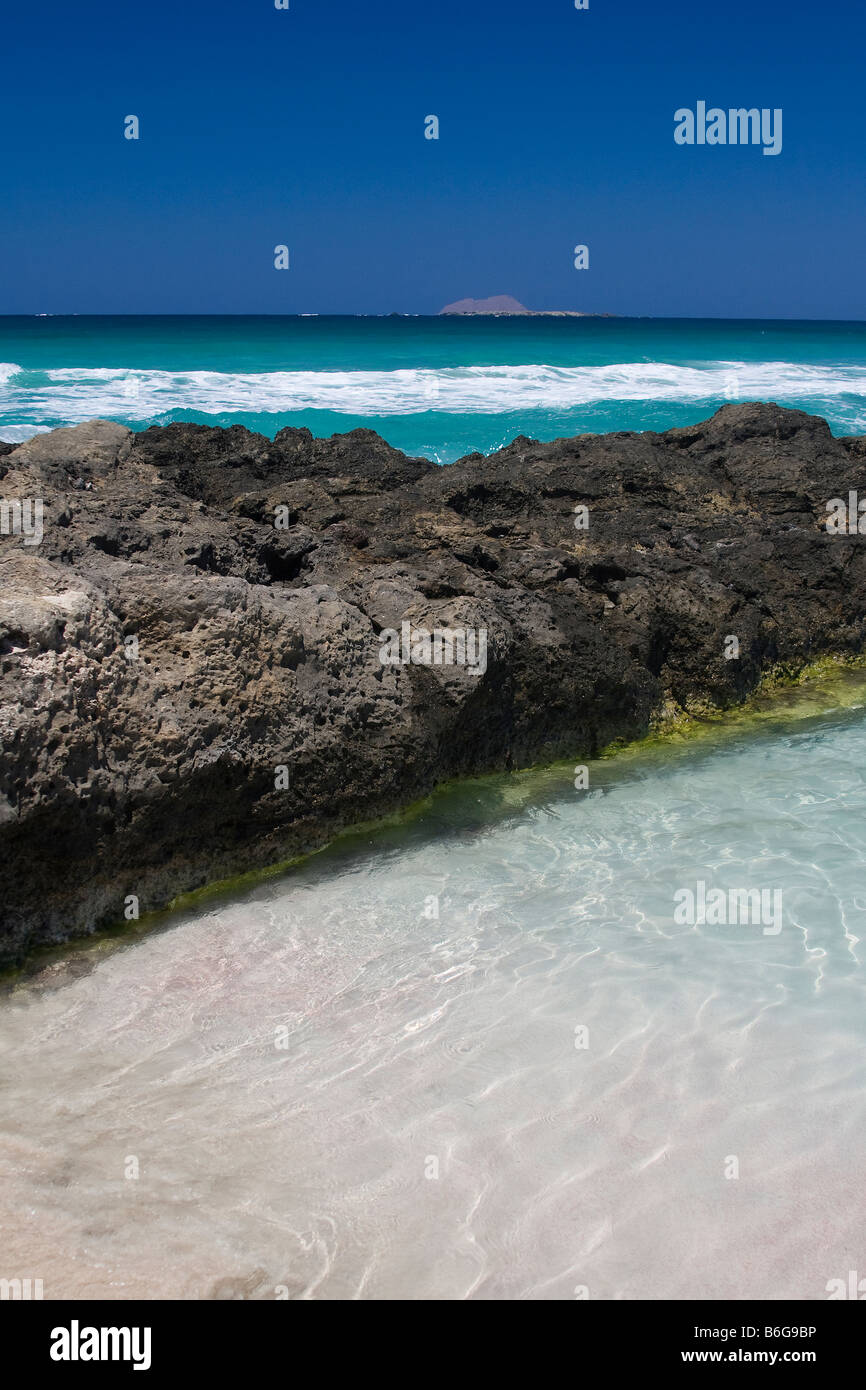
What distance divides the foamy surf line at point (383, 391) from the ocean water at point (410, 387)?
52 mm

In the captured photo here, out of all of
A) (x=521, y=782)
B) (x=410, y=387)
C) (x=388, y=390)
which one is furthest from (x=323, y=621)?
(x=410, y=387)

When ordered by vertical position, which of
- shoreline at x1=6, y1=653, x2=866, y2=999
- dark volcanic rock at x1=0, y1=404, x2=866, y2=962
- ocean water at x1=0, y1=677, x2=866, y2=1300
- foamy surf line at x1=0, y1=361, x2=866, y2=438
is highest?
foamy surf line at x1=0, y1=361, x2=866, y2=438

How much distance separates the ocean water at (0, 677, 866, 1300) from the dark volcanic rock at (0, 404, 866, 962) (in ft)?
1.29

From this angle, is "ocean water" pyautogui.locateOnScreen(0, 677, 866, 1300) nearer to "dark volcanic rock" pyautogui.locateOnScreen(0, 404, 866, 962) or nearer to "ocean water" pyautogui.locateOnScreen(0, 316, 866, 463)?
"dark volcanic rock" pyautogui.locateOnScreen(0, 404, 866, 962)

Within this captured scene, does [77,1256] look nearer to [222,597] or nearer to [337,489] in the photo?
[222,597]

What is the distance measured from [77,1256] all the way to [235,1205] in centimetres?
41

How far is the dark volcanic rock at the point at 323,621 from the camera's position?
13.1 ft

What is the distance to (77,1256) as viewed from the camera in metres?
2.63

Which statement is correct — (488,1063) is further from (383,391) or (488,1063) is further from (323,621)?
(383,391)

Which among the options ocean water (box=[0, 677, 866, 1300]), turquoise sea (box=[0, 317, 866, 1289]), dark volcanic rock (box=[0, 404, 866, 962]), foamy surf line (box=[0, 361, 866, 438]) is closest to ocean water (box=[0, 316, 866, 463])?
foamy surf line (box=[0, 361, 866, 438])

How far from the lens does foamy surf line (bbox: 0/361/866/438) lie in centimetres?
2438

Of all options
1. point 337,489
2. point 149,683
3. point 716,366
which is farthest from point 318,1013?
point 716,366

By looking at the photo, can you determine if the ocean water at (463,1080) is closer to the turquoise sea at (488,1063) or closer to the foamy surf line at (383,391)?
the turquoise sea at (488,1063)

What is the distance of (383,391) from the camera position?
27406 millimetres
